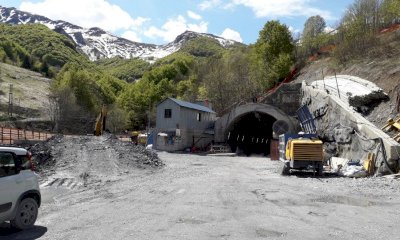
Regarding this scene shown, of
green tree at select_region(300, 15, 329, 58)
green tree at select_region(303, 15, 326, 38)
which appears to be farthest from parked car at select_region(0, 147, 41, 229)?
green tree at select_region(303, 15, 326, 38)

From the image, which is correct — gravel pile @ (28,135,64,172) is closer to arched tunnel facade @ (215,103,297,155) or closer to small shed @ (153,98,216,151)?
small shed @ (153,98,216,151)

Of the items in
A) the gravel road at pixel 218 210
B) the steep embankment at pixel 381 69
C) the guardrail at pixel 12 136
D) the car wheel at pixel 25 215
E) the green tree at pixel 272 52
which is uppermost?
the green tree at pixel 272 52

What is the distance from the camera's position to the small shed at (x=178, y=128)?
50.4 metres

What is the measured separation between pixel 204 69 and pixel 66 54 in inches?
4614

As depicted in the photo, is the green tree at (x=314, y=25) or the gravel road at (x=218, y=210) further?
the green tree at (x=314, y=25)

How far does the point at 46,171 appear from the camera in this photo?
21.2 m

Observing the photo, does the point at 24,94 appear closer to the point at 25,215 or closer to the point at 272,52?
the point at 272,52

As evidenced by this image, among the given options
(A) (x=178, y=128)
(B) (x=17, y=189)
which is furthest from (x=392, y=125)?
(A) (x=178, y=128)

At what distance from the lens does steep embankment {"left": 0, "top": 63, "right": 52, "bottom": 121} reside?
8153 centimetres

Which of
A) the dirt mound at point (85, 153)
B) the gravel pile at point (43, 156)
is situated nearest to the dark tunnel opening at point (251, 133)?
the dirt mound at point (85, 153)

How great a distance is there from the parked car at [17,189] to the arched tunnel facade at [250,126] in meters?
35.4

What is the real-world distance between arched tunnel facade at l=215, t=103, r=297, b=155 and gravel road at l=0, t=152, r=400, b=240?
2678cm

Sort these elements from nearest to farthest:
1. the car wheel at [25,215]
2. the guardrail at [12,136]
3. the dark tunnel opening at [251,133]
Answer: the car wheel at [25,215] → the guardrail at [12,136] → the dark tunnel opening at [251,133]

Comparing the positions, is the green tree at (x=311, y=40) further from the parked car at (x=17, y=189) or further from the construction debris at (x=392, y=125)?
the parked car at (x=17, y=189)
